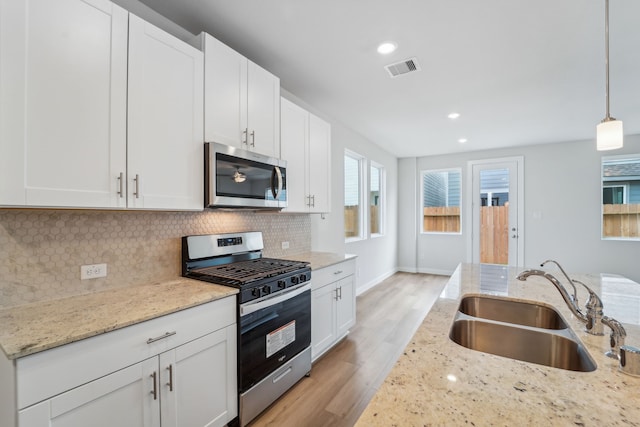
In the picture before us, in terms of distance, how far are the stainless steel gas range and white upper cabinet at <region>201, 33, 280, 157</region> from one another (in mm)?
751

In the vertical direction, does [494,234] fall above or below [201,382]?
above

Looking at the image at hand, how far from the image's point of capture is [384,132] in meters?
4.54

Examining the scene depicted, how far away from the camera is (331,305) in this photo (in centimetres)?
266

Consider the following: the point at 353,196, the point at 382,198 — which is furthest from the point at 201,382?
the point at 382,198

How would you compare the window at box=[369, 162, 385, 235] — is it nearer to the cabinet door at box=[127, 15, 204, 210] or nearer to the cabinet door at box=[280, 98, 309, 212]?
the cabinet door at box=[280, 98, 309, 212]

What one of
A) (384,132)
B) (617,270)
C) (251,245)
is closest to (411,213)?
(384,132)

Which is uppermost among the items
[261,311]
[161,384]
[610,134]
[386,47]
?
[386,47]

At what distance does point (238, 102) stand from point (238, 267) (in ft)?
3.91

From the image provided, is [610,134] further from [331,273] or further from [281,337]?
[281,337]

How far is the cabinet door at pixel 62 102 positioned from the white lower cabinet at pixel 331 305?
162 cm

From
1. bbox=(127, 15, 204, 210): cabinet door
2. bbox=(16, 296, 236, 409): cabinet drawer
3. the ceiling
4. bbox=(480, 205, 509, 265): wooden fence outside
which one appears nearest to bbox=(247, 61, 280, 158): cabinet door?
the ceiling

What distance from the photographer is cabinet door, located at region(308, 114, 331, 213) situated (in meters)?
2.92

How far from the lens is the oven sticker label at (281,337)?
1.91 metres

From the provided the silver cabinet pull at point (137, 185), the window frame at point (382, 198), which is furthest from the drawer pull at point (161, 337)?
the window frame at point (382, 198)
